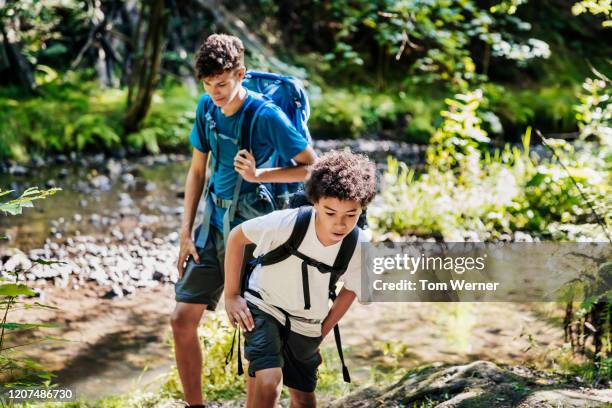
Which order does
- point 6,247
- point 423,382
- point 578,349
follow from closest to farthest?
point 423,382
point 578,349
point 6,247

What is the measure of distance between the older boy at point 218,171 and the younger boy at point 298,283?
1.43ft

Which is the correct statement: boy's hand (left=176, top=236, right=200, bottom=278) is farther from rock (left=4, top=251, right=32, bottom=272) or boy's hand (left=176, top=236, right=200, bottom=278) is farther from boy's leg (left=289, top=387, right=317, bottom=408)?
rock (left=4, top=251, right=32, bottom=272)

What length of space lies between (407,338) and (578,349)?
1.34 metres

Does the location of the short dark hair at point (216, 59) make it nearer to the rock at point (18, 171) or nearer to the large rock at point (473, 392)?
the large rock at point (473, 392)

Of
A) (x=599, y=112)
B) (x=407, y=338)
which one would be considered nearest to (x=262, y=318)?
(x=407, y=338)

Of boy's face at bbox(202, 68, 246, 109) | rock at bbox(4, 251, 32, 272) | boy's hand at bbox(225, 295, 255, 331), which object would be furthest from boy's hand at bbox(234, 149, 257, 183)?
rock at bbox(4, 251, 32, 272)

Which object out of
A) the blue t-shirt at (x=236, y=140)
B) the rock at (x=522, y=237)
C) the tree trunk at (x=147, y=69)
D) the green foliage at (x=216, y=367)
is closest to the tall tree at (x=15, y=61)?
the tree trunk at (x=147, y=69)

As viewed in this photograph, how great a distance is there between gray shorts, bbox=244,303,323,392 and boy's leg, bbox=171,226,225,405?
0.62m

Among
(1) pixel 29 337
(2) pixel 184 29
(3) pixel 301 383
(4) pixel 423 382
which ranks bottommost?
(1) pixel 29 337

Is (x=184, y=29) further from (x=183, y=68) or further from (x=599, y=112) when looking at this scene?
(x=599, y=112)

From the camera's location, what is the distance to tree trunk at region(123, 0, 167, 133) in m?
9.75

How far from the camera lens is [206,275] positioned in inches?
144

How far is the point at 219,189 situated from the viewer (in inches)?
142

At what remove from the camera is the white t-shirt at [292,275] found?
2943 millimetres
